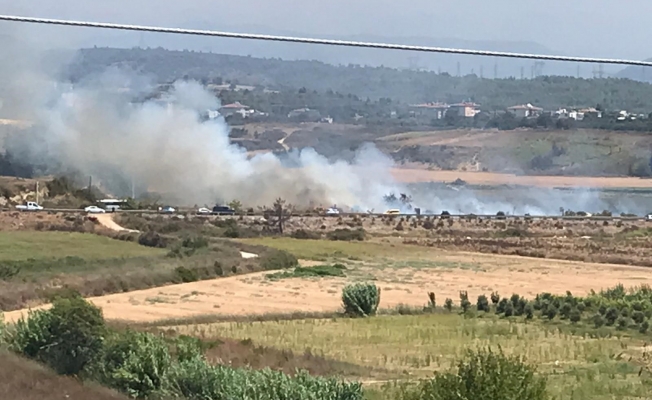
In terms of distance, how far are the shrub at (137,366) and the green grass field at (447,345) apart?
8.43 metres

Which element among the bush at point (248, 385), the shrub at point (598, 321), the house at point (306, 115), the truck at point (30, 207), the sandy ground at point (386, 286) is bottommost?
the sandy ground at point (386, 286)

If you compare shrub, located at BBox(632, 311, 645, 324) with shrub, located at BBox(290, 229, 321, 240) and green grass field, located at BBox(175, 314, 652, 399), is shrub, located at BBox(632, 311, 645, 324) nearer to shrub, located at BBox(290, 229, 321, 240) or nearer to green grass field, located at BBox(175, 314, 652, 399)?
green grass field, located at BBox(175, 314, 652, 399)

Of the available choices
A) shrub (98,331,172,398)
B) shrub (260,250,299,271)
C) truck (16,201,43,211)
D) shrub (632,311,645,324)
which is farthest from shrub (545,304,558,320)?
truck (16,201,43,211)

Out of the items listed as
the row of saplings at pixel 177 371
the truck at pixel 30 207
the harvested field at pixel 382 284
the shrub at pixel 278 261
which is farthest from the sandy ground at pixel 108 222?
the row of saplings at pixel 177 371

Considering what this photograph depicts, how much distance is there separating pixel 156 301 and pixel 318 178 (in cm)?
8067

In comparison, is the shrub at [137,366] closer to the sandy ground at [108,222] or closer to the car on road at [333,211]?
the sandy ground at [108,222]

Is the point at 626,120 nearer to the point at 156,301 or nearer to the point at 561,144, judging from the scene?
the point at 561,144

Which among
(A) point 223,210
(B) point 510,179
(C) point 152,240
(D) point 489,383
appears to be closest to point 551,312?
(D) point 489,383

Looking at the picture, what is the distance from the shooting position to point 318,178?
141m

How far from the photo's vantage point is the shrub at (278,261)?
264ft

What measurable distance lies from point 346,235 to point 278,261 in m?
26.7

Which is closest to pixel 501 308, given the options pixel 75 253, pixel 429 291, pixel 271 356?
pixel 429 291

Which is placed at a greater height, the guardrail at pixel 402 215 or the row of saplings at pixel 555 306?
the guardrail at pixel 402 215

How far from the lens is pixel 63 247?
8612 cm
